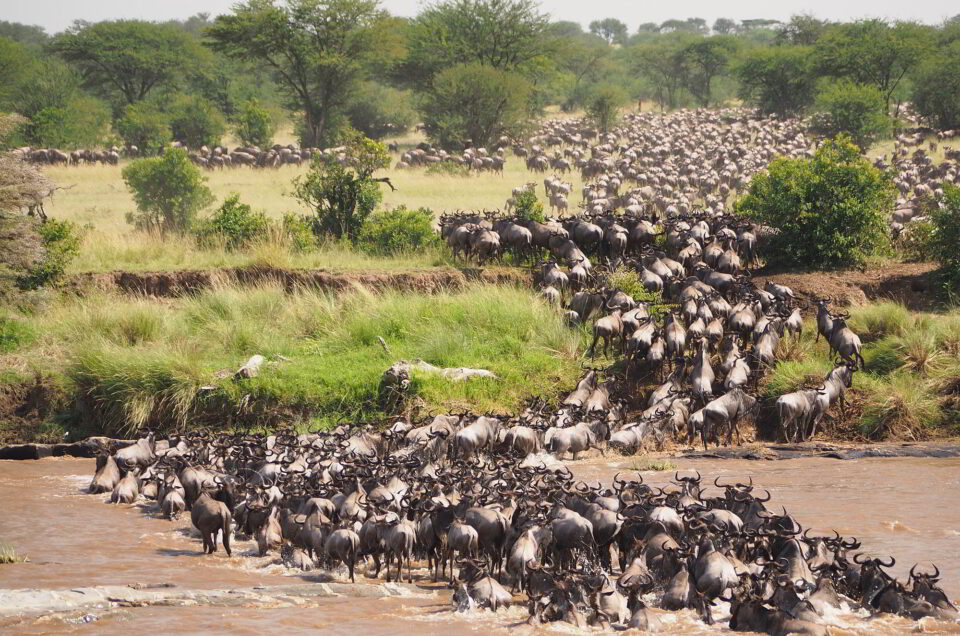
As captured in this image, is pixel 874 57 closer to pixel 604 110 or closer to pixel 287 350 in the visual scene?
pixel 604 110

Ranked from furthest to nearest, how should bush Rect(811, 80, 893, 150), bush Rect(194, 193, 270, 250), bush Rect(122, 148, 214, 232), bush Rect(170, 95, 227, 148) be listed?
1. bush Rect(170, 95, 227, 148)
2. bush Rect(811, 80, 893, 150)
3. bush Rect(122, 148, 214, 232)
4. bush Rect(194, 193, 270, 250)

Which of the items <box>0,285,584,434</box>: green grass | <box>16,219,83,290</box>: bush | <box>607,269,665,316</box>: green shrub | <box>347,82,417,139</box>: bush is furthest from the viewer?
<box>347,82,417,139</box>: bush

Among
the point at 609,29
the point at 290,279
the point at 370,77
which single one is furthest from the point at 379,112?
the point at 609,29

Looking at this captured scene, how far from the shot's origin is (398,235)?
2094 cm

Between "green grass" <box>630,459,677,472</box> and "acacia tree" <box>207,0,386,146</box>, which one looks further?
"acacia tree" <box>207,0,386,146</box>

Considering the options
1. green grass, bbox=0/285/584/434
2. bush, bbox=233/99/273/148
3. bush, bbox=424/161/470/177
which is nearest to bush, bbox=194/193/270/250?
green grass, bbox=0/285/584/434

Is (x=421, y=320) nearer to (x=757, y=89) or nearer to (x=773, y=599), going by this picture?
(x=773, y=599)

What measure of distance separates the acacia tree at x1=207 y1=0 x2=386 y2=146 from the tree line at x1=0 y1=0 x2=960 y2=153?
0.07 m

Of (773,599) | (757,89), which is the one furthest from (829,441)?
(757,89)

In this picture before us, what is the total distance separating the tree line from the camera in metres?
46.5

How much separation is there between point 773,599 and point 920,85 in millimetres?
48922

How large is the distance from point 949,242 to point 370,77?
4114cm

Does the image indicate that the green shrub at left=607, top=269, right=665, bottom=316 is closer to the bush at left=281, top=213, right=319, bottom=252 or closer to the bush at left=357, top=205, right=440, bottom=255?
the bush at left=357, top=205, right=440, bottom=255

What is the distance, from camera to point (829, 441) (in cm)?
1429
